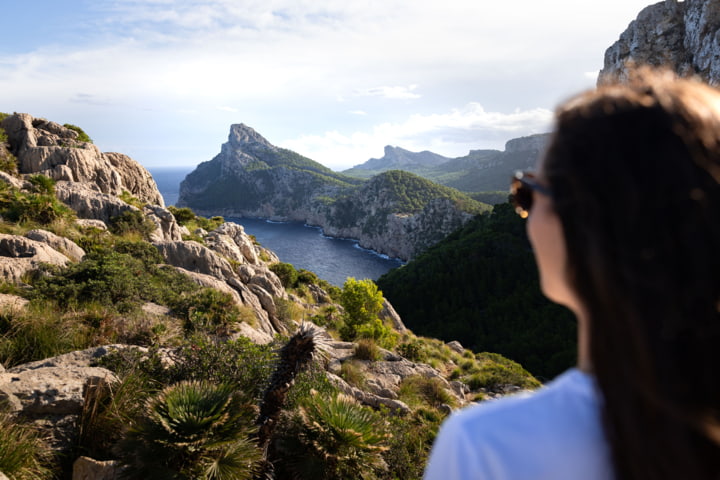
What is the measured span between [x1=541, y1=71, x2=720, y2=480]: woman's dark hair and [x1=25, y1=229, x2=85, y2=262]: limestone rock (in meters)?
13.1

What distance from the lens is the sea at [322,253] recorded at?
8125cm

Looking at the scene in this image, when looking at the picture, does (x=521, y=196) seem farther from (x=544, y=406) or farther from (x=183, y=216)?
(x=183, y=216)

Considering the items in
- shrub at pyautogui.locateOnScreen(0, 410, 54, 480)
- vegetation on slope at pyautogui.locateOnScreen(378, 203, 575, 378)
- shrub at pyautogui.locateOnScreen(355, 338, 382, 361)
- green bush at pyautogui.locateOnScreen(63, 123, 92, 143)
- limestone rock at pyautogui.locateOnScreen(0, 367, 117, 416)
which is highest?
green bush at pyautogui.locateOnScreen(63, 123, 92, 143)

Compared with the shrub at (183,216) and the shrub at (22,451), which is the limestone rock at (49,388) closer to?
the shrub at (22,451)

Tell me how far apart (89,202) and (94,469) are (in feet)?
51.3

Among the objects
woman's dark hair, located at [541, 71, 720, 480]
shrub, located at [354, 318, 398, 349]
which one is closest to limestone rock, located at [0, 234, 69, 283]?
shrub, located at [354, 318, 398, 349]

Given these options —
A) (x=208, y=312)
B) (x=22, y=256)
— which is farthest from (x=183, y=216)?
(x=208, y=312)

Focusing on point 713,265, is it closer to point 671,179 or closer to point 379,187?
point 671,179

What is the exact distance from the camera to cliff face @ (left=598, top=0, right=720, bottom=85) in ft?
119

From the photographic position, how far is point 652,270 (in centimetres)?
69

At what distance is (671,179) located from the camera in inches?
28.0

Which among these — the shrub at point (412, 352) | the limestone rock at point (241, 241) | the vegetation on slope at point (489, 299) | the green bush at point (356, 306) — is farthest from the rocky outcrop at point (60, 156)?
the vegetation on slope at point (489, 299)

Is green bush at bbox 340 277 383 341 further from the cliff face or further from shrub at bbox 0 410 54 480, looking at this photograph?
the cliff face

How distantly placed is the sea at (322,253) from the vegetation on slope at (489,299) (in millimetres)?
26781
